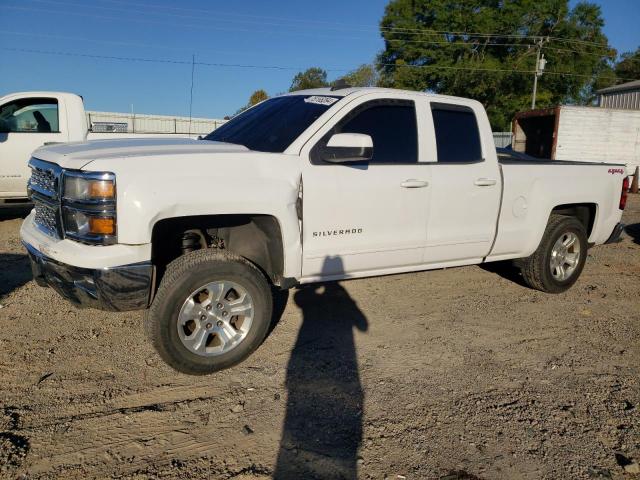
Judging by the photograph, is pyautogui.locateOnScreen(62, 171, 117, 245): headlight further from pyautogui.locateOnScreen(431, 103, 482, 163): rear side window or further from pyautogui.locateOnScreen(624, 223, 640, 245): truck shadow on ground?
pyautogui.locateOnScreen(624, 223, 640, 245): truck shadow on ground

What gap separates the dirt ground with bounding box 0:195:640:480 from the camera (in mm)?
2686

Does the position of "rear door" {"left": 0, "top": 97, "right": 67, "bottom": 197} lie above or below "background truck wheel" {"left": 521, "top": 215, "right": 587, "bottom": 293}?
above

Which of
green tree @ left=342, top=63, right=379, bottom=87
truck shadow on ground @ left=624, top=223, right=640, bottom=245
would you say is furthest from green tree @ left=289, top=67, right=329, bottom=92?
truck shadow on ground @ left=624, top=223, right=640, bottom=245

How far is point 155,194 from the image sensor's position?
3139mm

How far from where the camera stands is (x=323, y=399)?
330cm

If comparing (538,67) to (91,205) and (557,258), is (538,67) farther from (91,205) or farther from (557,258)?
(91,205)

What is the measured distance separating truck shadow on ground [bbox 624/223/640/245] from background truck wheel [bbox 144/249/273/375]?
25.5ft

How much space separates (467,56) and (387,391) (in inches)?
1611

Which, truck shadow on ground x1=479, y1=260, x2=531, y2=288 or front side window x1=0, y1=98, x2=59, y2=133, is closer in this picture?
truck shadow on ground x1=479, y1=260, x2=531, y2=288

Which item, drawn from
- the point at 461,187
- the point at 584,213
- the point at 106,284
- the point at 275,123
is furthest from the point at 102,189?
the point at 584,213

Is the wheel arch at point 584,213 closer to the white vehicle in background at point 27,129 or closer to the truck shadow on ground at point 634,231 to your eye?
the truck shadow on ground at point 634,231

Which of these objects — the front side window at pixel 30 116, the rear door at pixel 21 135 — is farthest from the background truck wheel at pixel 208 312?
the front side window at pixel 30 116

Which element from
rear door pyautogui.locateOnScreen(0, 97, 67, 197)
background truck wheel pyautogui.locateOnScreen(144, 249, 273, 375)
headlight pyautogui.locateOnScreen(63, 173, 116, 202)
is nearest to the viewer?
headlight pyautogui.locateOnScreen(63, 173, 116, 202)

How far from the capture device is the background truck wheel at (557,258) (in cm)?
541
